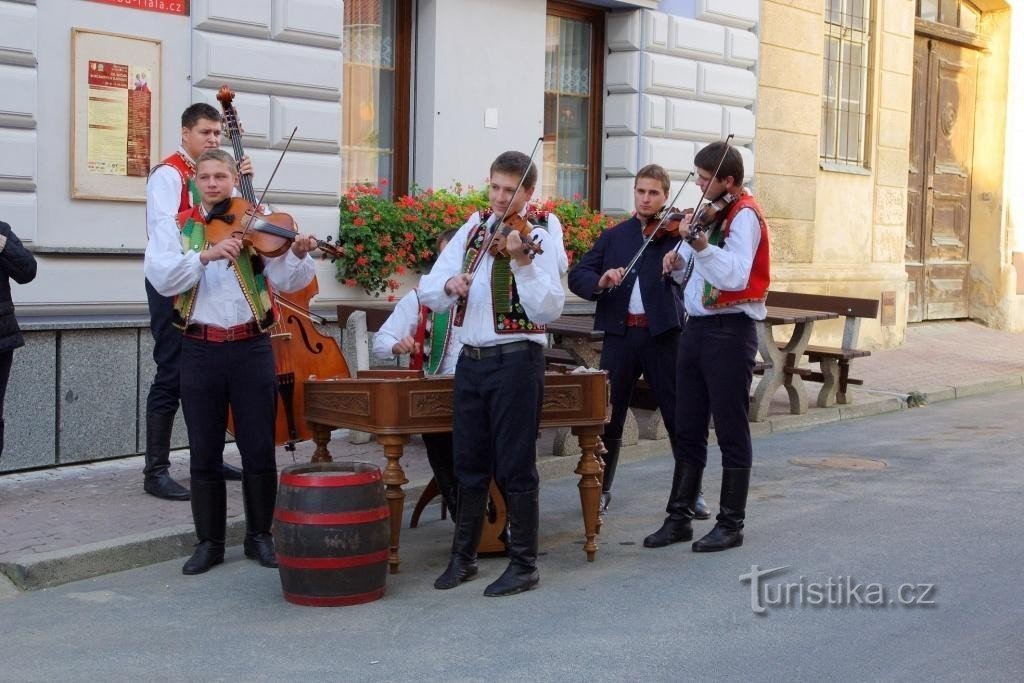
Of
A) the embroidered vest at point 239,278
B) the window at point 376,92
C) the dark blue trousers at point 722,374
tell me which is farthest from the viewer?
the window at point 376,92

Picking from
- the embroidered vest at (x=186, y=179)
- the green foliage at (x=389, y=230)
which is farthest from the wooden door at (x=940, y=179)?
the embroidered vest at (x=186, y=179)

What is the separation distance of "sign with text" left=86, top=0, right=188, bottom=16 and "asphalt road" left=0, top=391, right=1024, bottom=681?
3.87 m

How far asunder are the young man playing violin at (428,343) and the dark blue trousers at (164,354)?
4.84 ft

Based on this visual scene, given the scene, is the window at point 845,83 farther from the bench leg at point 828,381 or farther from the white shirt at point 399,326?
the white shirt at point 399,326

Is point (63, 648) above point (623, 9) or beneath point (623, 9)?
beneath

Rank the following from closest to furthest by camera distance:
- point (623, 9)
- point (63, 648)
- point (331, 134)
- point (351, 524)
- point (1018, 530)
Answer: point (63, 648) → point (351, 524) → point (1018, 530) → point (331, 134) → point (623, 9)

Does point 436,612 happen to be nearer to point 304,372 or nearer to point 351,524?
point 351,524

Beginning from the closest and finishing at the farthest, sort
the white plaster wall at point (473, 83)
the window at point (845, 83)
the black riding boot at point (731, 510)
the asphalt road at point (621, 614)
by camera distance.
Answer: the asphalt road at point (621, 614)
the black riding boot at point (731, 510)
the white plaster wall at point (473, 83)
the window at point (845, 83)

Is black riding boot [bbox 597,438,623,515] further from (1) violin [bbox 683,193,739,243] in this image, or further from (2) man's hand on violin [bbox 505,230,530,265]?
(2) man's hand on violin [bbox 505,230,530,265]

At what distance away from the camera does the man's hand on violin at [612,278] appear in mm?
6934

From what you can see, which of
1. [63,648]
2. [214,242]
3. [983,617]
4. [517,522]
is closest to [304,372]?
[214,242]

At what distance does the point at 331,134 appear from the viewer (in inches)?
396

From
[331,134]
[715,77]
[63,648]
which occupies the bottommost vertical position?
[63,648]

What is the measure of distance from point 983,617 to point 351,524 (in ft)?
8.52
